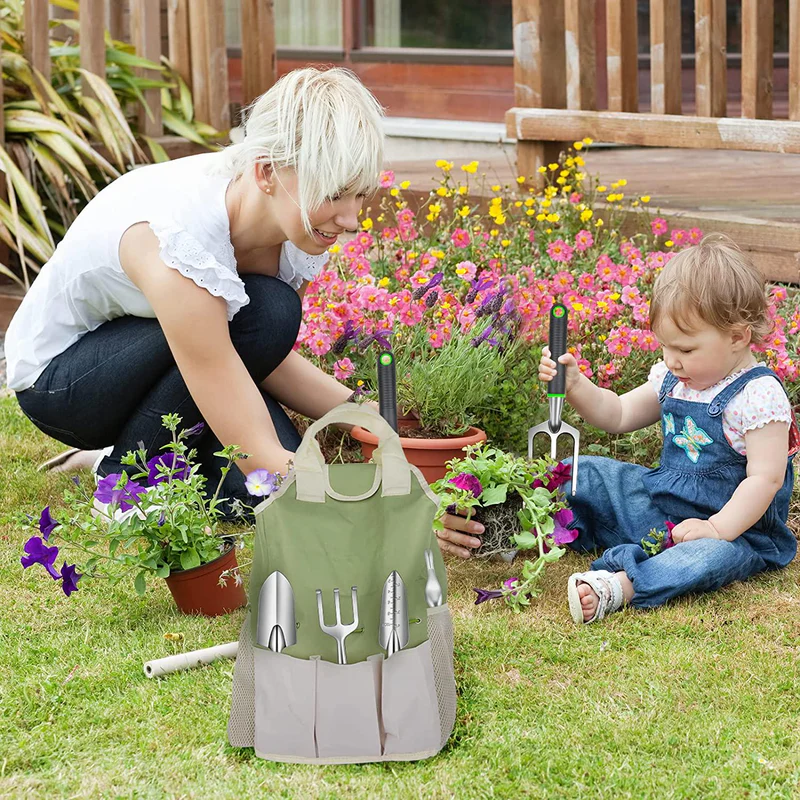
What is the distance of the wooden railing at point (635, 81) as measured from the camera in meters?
4.06

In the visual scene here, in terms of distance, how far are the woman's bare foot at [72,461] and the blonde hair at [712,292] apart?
1689 mm

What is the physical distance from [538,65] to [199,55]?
191 centimetres

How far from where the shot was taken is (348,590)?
198 centimetres

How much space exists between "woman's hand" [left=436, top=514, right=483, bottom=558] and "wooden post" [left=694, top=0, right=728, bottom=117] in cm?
233

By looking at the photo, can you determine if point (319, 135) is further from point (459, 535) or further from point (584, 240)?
point (584, 240)

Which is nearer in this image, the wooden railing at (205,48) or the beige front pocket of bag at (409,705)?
the beige front pocket of bag at (409,705)

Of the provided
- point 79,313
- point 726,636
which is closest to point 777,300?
point 726,636

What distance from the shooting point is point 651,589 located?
7.89ft

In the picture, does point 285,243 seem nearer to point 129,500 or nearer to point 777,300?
point 129,500

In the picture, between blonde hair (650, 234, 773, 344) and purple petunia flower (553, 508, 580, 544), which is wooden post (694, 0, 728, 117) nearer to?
blonde hair (650, 234, 773, 344)

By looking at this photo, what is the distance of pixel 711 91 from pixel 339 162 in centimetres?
239

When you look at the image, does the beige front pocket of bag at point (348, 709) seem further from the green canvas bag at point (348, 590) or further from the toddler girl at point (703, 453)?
the toddler girl at point (703, 453)

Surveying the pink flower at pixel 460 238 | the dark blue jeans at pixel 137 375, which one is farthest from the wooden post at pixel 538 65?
the dark blue jeans at pixel 137 375

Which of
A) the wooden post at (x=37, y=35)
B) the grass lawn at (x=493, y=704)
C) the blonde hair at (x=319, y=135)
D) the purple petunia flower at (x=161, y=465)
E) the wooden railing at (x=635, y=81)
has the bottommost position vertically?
the grass lawn at (x=493, y=704)
